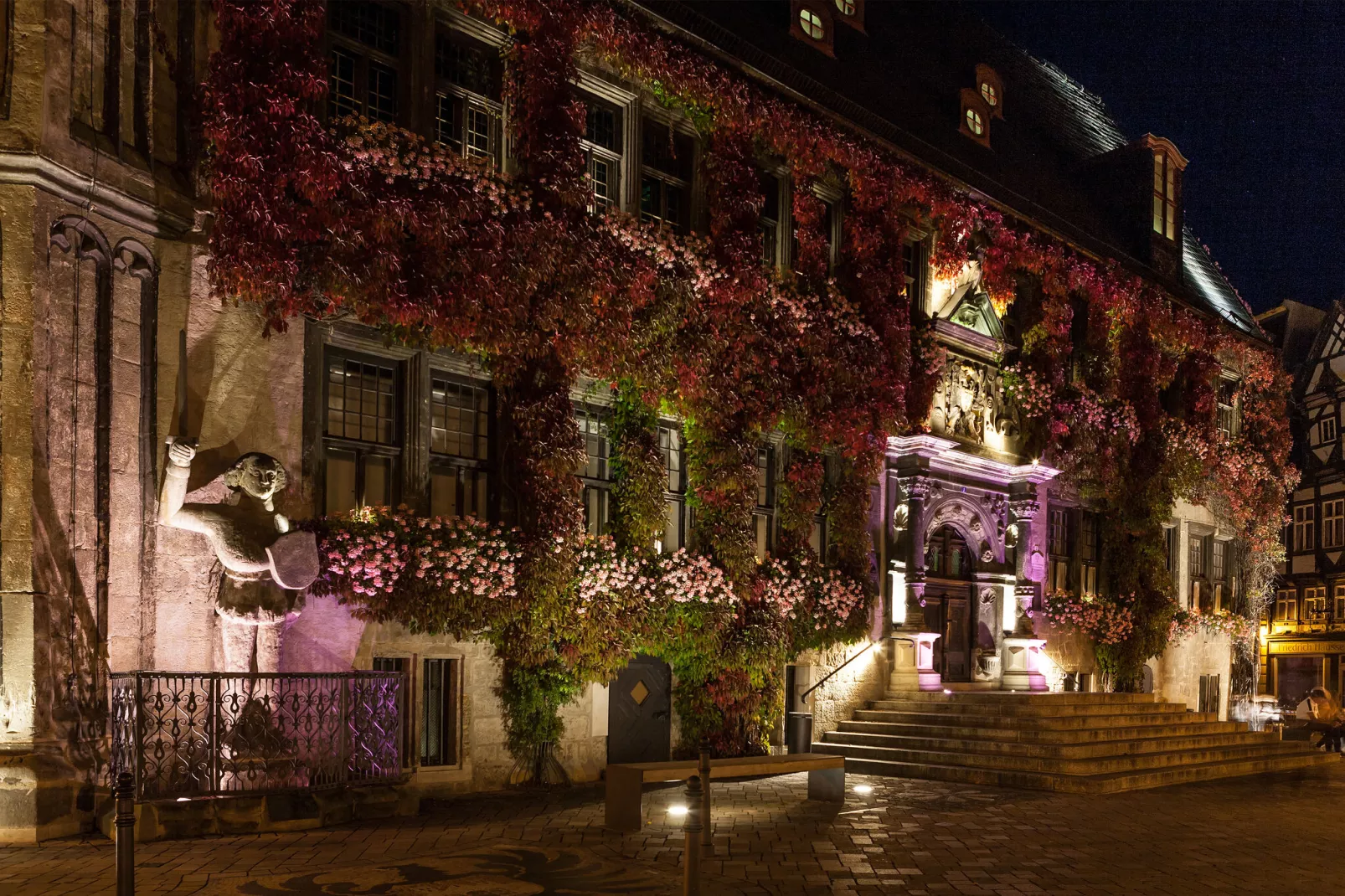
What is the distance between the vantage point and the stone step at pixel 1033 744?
53.1 ft

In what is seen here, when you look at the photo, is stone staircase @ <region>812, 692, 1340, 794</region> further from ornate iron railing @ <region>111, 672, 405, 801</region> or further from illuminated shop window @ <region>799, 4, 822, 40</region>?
illuminated shop window @ <region>799, 4, 822, 40</region>

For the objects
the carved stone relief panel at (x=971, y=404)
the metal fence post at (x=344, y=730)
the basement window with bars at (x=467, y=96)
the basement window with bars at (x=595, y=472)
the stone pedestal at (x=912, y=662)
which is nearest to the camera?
the metal fence post at (x=344, y=730)

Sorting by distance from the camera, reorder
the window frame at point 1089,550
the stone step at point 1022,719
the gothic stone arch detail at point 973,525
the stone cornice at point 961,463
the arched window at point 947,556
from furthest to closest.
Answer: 1. the window frame at point 1089,550
2. the arched window at point 947,556
3. the gothic stone arch detail at point 973,525
4. the stone cornice at point 961,463
5. the stone step at point 1022,719

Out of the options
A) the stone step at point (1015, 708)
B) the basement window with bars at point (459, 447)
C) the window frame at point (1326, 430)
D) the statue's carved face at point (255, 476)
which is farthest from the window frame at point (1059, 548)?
the window frame at point (1326, 430)

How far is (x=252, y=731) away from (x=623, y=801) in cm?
322

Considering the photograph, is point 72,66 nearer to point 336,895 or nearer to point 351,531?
point 351,531

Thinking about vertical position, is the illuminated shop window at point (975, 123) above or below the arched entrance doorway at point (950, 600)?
above

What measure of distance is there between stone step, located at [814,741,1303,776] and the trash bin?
837 millimetres

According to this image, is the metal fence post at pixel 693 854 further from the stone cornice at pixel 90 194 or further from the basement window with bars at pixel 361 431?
the stone cornice at pixel 90 194

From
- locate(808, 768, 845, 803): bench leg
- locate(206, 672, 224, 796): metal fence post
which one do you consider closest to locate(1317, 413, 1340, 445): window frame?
locate(808, 768, 845, 803): bench leg

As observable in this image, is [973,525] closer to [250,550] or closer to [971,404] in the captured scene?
[971,404]

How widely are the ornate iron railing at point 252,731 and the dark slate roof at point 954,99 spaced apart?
9.42 m

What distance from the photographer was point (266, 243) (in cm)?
1195

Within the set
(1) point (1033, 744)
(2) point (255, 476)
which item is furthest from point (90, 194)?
(1) point (1033, 744)
